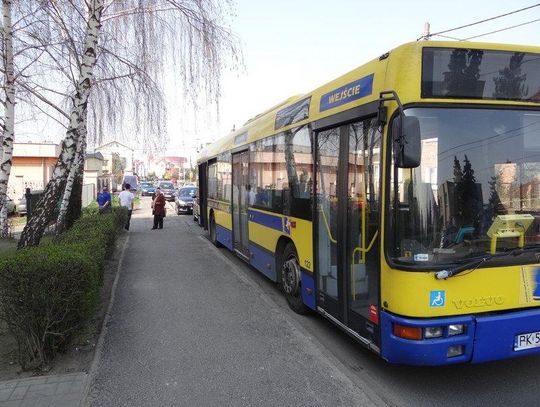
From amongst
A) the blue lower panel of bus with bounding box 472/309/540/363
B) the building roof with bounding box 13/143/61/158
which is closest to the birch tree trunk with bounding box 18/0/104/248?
the blue lower panel of bus with bounding box 472/309/540/363

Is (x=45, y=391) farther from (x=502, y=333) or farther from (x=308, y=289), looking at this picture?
(x=502, y=333)

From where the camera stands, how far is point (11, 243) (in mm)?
13266

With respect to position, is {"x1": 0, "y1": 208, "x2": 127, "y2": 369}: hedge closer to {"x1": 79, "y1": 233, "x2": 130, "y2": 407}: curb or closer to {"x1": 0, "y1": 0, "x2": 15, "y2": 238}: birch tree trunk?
{"x1": 79, "y1": 233, "x2": 130, "y2": 407}: curb

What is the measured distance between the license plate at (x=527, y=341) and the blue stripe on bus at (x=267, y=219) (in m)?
3.66

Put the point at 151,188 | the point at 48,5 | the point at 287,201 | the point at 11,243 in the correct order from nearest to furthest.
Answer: the point at 287,201
the point at 48,5
the point at 11,243
the point at 151,188

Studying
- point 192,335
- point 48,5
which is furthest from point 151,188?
point 192,335

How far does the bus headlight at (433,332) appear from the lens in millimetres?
3691

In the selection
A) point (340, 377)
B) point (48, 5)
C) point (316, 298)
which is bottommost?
point (340, 377)

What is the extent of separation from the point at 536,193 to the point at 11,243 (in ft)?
45.1

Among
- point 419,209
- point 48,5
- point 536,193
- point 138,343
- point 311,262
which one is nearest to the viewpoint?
point 419,209

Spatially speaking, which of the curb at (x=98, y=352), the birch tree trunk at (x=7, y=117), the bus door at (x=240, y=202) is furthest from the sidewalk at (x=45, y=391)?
the birch tree trunk at (x=7, y=117)

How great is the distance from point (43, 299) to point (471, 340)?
3970 mm

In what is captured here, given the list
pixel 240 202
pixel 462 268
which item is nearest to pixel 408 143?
pixel 462 268

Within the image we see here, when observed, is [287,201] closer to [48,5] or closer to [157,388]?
[157,388]
